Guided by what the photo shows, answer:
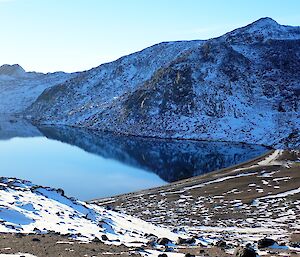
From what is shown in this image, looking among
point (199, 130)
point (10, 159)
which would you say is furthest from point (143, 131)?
point (10, 159)

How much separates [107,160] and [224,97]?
227 feet

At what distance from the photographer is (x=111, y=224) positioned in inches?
1040

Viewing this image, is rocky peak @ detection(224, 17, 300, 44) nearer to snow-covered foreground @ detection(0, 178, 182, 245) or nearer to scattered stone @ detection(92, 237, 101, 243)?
snow-covered foreground @ detection(0, 178, 182, 245)

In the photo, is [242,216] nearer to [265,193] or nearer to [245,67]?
[265,193]

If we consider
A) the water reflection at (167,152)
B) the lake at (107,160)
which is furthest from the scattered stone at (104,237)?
the water reflection at (167,152)

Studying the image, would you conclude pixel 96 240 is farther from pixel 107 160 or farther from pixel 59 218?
pixel 107 160

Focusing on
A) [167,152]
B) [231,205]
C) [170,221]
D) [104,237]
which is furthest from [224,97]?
[104,237]

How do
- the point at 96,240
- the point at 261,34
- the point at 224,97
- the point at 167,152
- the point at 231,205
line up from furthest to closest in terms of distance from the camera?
1. the point at 261,34
2. the point at 224,97
3. the point at 167,152
4. the point at 231,205
5. the point at 96,240

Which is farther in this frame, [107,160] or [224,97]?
[224,97]

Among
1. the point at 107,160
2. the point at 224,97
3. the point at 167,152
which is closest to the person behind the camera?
the point at 107,160

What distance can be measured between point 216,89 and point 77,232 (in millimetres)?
143237

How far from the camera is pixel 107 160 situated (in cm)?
10188

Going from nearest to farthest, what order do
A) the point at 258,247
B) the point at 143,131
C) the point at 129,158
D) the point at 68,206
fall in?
the point at 258,247 < the point at 68,206 < the point at 129,158 < the point at 143,131

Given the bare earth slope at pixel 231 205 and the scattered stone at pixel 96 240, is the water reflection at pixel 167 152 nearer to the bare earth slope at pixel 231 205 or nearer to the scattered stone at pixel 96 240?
the bare earth slope at pixel 231 205
